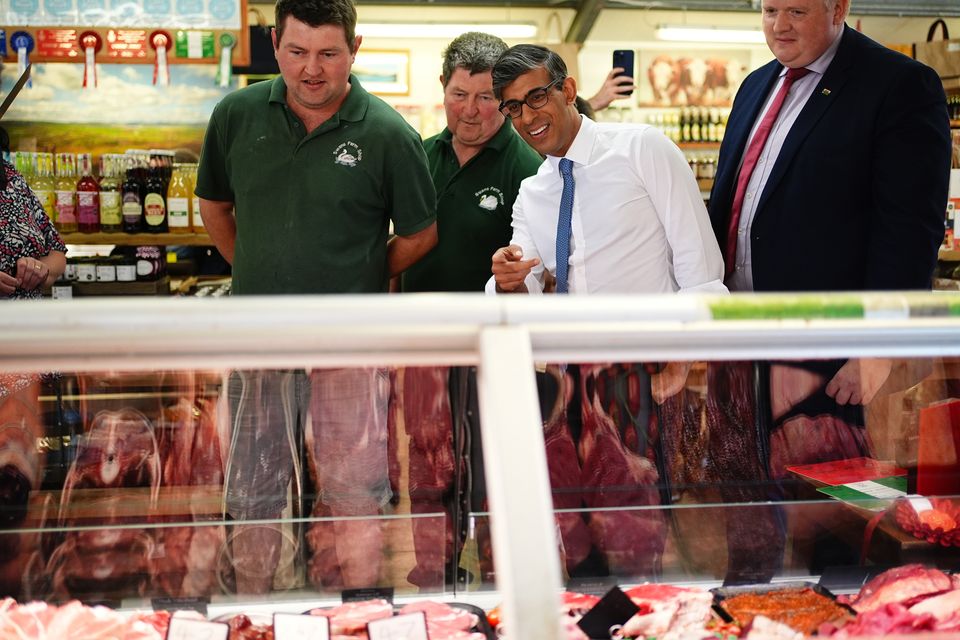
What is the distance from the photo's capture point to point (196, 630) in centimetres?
155

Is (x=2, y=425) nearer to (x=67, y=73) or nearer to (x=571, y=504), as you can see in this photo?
(x=571, y=504)

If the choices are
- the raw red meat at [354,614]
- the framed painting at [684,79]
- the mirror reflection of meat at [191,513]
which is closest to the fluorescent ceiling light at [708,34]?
the framed painting at [684,79]

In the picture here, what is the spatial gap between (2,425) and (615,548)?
3.85 feet

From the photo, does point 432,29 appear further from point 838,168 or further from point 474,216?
point 838,168

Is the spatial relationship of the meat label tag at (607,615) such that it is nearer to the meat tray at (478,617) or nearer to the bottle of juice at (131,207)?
the meat tray at (478,617)

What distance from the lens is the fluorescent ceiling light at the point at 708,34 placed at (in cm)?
873

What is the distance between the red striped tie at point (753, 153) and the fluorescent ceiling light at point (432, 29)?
20.1 ft

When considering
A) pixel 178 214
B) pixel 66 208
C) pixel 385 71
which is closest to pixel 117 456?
pixel 178 214

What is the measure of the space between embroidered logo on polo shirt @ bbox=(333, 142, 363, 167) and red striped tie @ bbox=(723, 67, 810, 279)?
1075mm

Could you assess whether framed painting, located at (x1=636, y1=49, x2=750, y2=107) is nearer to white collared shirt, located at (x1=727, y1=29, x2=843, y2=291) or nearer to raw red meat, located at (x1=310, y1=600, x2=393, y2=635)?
white collared shirt, located at (x1=727, y1=29, x2=843, y2=291)

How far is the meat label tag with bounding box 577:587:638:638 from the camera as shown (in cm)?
158

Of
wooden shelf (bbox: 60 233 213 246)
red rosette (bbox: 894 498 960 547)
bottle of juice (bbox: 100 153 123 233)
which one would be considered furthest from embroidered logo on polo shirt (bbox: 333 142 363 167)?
bottle of juice (bbox: 100 153 123 233)

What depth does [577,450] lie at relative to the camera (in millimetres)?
1871

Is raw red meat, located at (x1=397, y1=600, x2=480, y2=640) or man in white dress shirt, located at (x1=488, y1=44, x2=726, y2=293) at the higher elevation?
man in white dress shirt, located at (x1=488, y1=44, x2=726, y2=293)
